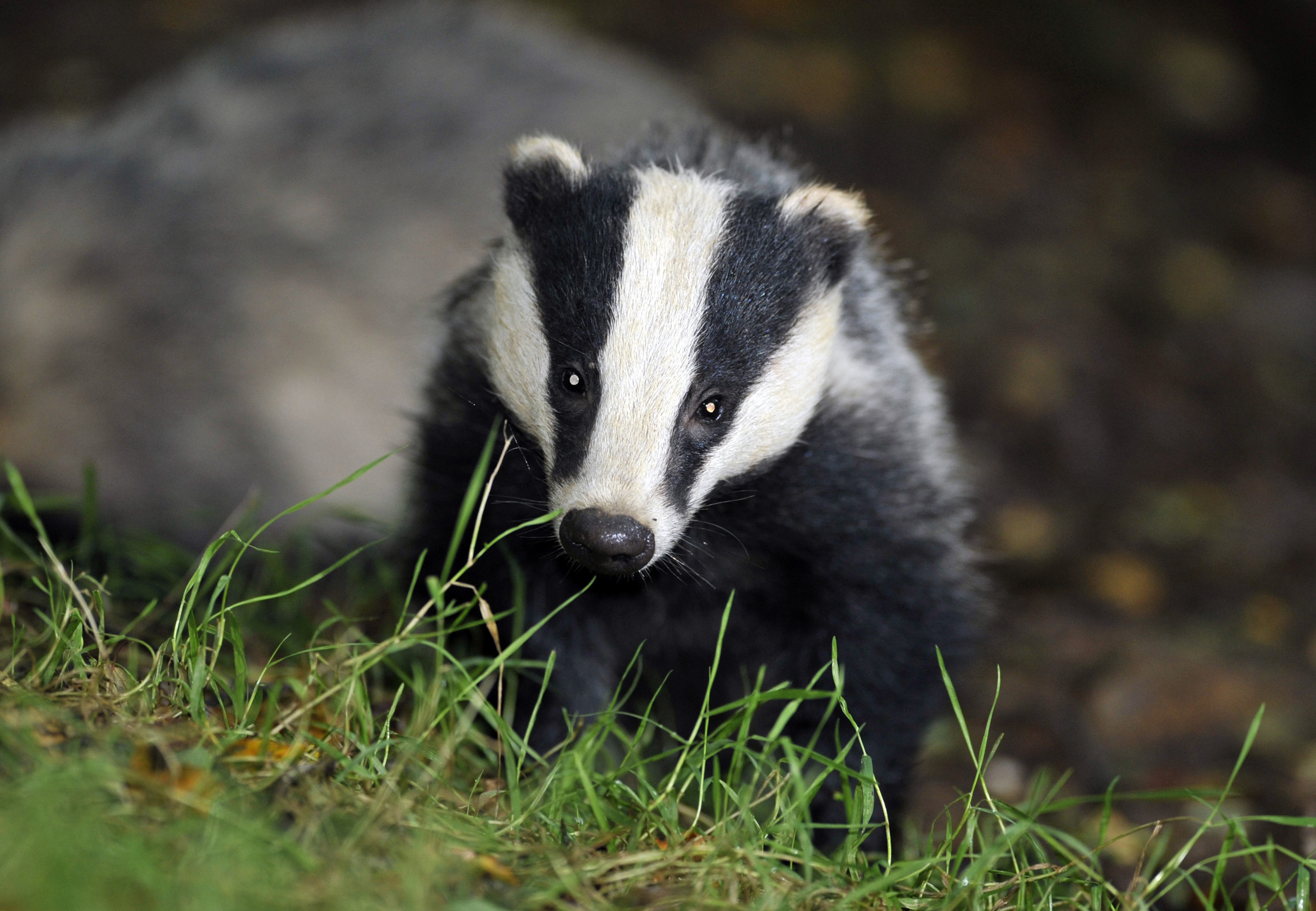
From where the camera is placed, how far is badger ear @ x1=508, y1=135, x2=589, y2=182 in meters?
2.16

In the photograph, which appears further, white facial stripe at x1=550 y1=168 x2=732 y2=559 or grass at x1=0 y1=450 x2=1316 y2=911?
white facial stripe at x1=550 y1=168 x2=732 y2=559

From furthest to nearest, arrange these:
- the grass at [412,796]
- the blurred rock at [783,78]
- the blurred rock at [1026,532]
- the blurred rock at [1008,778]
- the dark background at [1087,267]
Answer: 1. the blurred rock at [783,78]
2. the blurred rock at [1026,532]
3. the dark background at [1087,267]
4. the blurred rock at [1008,778]
5. the grass at [412,796]

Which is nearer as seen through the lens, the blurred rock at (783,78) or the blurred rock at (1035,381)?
the blurred rock at (1035,381)

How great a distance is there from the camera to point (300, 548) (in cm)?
317

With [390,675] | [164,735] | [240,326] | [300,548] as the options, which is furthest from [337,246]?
[164,735]

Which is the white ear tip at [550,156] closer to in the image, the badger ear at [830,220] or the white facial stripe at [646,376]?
the white facial stripe at [646,376]

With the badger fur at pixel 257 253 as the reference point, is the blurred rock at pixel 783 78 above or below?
above

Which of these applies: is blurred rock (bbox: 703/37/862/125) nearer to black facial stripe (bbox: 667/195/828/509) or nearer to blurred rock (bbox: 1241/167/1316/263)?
blurred rock (bbox: 1241/167/1316/263)

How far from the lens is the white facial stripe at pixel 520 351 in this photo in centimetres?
207

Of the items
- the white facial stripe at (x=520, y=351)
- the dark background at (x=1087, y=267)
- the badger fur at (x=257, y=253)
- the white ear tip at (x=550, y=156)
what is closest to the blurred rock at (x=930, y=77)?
the dark background at (x=1087, y=267)

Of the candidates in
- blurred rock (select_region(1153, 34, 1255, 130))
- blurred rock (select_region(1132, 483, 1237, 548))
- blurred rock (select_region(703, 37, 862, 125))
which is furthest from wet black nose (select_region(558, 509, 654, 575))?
blurred rock (select_region(1153, 34, 1255, 130))

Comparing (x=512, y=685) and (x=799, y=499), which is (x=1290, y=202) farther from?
(x=512, y=685)

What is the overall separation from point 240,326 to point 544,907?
9.08 feet

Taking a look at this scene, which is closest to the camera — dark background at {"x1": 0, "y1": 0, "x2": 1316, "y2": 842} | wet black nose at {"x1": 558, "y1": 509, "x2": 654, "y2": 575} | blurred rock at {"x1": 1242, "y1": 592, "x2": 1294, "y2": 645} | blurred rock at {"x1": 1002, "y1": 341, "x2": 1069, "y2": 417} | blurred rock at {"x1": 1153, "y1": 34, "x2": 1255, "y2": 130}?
wet black nose at {"x1": 558, "y1": 509, "x2": 654, "y2": 575}
